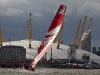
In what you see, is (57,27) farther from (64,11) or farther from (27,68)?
(27,68)

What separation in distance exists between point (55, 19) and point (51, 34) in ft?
9.70

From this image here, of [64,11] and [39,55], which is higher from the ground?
[64,11]

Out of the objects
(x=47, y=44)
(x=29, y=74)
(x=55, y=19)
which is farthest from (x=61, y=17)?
(x=29, y=74)

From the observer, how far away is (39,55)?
7106 cm

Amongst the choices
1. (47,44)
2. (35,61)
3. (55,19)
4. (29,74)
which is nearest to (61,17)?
(55,19)

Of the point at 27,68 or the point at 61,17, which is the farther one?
the point at 27,68

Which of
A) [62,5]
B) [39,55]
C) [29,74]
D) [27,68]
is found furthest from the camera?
[29,74]

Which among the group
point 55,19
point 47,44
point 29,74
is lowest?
point 29,74

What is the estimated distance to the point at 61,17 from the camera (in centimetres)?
6788

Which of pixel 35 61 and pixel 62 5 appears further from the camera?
pixel 35 61

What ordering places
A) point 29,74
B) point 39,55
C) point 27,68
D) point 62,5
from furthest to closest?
point 29,74 → point 27,68 → point 39,55 → point 62,5

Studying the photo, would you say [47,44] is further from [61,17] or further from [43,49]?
[61,17]

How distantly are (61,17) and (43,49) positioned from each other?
6903mm

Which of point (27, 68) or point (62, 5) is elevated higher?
point (62, 5)
